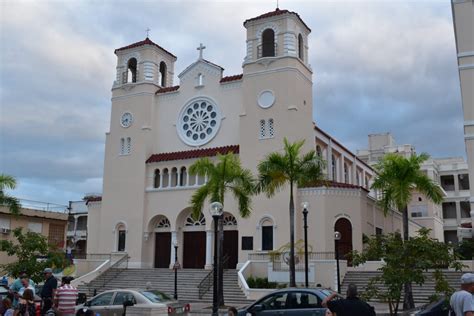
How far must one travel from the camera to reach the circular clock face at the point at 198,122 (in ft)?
128

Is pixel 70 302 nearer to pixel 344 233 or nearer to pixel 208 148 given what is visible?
pixel 344 233

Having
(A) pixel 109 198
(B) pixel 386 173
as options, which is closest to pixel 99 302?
(B) pixel 386 173

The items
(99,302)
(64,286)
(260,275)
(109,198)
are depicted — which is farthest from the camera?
(109,198)

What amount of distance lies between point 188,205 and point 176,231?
6.74 feet

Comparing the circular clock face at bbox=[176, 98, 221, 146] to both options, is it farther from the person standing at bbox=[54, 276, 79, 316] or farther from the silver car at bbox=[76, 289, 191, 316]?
the person standing at bbox=[54, 276, 79, 316]

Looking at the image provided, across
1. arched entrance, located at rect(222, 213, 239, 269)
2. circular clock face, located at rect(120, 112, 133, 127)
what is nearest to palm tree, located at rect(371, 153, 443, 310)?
arched entrance, located at rect(222, 213, 239, 269)

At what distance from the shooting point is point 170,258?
3825 centimetres

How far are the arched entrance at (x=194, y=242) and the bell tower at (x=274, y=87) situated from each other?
19.9 feet

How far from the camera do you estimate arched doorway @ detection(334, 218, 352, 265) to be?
33.0 meters

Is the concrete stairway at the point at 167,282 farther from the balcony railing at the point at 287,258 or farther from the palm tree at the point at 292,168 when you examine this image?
the palm tree at the point at 292,168

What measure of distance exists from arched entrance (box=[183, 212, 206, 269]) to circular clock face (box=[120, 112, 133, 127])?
29.0ft

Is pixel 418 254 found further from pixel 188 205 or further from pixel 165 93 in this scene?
pixel 165 93

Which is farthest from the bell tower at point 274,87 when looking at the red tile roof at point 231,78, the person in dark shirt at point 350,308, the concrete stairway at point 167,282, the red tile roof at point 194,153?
the person in dark shirt at point 350,308

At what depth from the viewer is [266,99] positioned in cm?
3572
